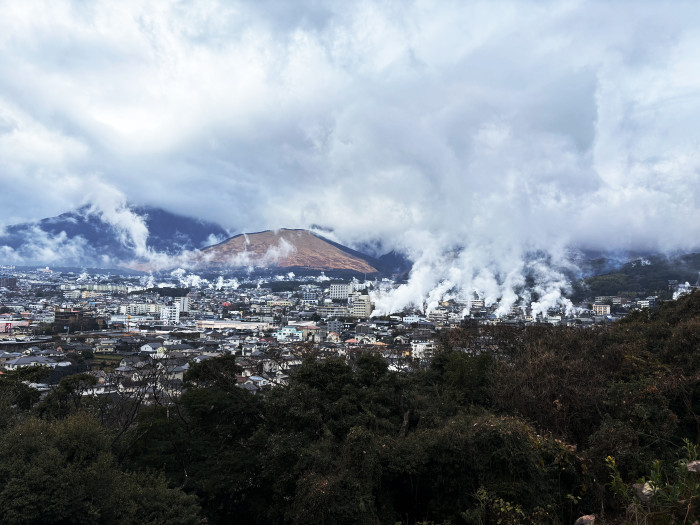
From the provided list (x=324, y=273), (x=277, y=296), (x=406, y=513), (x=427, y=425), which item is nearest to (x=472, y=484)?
(x=406, y=513)

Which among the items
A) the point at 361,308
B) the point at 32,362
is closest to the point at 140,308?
the point at 361,308

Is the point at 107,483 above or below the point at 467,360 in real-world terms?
below

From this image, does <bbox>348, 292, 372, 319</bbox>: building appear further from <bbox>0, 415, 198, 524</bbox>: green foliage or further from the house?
<bbox>0, 415, 198, 524</bbox>: green foliage

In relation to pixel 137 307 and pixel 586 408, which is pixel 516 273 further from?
pixel 586 408

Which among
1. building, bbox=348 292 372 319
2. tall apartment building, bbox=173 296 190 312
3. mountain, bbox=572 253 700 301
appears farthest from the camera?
tall apartment building, bbox=173 296 190 312

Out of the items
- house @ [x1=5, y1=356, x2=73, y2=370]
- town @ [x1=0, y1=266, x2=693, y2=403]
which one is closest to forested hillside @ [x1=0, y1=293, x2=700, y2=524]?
town @ [x1=0, y1=266, x2=693, y2=403]

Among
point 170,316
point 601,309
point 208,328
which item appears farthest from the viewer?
point 170,316

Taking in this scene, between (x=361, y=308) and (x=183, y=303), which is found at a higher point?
(x=361, y=308)

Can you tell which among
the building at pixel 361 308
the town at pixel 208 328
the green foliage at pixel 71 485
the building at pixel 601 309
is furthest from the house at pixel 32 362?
the building at pixel 601 309

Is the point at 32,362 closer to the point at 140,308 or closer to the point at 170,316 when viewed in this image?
the point at 170,316
